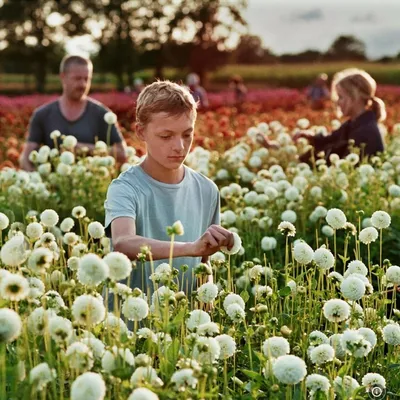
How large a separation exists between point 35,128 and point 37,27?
5483cm

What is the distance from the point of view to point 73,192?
6.53m

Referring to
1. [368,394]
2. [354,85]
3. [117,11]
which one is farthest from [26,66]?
[368,394]

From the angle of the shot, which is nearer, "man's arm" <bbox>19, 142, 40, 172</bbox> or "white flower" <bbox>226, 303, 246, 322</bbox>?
"white flower" <bbox>226, 303, 246, 322</bbox>

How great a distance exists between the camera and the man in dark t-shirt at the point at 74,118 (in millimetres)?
7180

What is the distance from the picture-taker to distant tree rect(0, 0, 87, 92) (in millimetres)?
58688

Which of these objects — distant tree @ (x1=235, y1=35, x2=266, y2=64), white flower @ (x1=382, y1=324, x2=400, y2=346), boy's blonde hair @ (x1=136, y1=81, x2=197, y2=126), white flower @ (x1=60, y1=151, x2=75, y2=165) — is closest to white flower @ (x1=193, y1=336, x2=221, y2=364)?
white flower @ (x1=382, y1=324, x2=400, y2=346)

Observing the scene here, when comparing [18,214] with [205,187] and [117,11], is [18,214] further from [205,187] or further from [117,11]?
[117,11]

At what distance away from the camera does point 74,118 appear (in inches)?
287

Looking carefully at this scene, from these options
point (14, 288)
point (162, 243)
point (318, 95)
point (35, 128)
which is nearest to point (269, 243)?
point (162, 243)

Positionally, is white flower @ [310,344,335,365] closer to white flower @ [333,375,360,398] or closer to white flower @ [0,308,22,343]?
white flower @ [333,375,360,398]

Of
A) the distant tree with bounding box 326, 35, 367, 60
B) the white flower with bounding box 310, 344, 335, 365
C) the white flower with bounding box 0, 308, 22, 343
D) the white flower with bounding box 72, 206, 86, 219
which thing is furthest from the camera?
the distant tree with bounding box 326, 35, 367, 60

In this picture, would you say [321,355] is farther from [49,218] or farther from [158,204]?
[49,218]

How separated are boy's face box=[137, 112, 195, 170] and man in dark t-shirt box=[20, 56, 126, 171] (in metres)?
3.77

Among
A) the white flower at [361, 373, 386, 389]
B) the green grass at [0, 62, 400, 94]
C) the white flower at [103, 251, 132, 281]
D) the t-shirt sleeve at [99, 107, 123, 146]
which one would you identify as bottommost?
the white flower at [361, 373, 386, 389]
